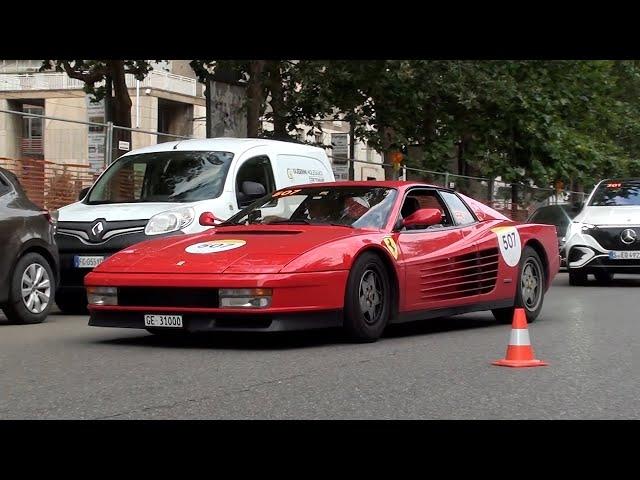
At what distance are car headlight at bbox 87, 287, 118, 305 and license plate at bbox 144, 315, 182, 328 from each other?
31 cm

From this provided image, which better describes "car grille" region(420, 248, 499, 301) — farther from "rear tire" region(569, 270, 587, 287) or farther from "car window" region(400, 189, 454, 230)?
"rear tire" region(569, 270, 587, 287)

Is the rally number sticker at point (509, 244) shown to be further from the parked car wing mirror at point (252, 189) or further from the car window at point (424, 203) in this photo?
the parked car wing mirror at point (252, 189)

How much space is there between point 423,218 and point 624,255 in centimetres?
907

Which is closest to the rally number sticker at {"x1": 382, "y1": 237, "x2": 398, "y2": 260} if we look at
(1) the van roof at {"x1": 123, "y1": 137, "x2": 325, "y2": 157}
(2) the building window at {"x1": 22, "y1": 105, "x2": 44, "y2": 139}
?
(1) the van roof at {"x1": 123, "y1": 137, "x2": 325, "y2": 157}

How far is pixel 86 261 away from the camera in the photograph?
40.8 ft

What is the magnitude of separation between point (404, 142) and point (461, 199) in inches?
651

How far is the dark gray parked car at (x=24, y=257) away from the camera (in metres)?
11.1

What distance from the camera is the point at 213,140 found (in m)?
14.0

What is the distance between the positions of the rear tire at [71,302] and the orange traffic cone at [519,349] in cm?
618

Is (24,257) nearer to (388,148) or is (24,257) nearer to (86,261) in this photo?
(86,261)

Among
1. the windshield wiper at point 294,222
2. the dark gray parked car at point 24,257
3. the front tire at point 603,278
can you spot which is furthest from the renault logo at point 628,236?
the dark gray parked car at point 24,257

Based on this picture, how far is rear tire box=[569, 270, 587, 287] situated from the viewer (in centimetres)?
1898
